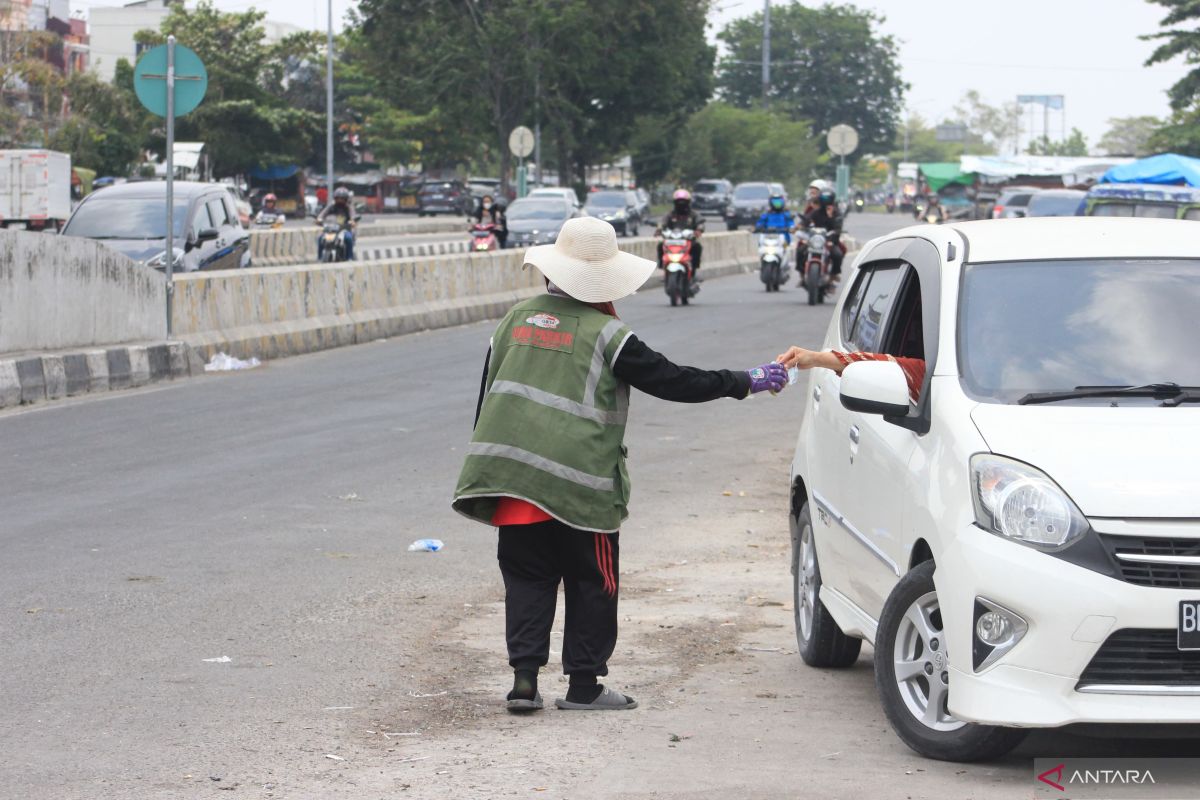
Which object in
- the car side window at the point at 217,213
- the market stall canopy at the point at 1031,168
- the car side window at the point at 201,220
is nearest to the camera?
the car side window at the point at 201,220

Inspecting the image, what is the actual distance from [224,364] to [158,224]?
3.99 meters

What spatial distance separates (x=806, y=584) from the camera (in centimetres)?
671

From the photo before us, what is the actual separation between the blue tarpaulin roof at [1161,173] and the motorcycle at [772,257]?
1279cm

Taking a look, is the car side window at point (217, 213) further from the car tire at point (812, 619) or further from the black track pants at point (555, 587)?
the black track pants at point (555, 587)

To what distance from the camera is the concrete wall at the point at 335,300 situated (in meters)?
17.8

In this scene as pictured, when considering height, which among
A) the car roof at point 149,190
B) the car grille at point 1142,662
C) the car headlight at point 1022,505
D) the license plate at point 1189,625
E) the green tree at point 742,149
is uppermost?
the green tree at point 742,149

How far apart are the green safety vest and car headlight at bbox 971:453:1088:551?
1353mm

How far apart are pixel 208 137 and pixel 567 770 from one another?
74.8 meters

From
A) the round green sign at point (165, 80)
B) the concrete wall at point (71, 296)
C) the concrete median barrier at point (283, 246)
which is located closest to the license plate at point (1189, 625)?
the concrete wall at point (71, 296)

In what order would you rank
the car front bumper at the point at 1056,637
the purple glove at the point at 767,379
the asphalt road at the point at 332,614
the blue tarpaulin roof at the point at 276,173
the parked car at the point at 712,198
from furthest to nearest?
the blue tarpaulin roof at the point at 276,173 → the parked car at the point at 712,198 → the purple glove at the point at 767,379 → the asphalt road at the point at 332,614 → the car front bumper at the point at 1056,637

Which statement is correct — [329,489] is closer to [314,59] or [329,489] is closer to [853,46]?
[314,59]

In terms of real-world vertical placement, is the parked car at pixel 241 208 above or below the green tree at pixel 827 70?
below

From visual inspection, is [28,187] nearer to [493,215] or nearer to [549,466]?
[493,215]

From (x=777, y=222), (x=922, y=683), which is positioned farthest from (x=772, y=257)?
(x=922, y=683)
